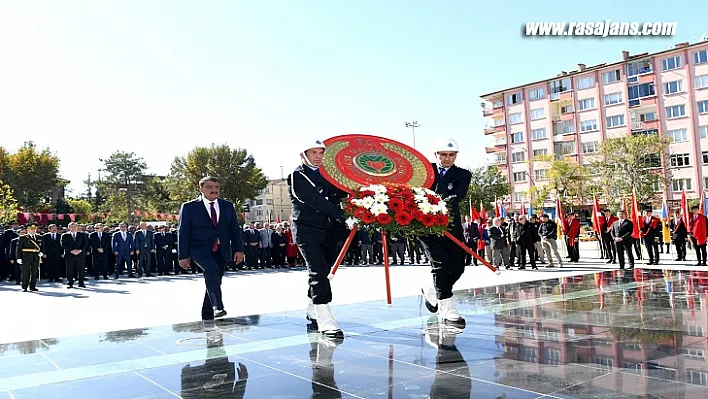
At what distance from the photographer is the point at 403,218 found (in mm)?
6000

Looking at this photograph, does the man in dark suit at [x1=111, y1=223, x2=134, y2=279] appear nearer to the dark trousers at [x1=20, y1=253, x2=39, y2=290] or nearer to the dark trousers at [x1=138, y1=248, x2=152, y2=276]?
the dark trousers at [x1=138, y1=248, x2=152, y2=276]

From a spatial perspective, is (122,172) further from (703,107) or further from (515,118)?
(703,107)

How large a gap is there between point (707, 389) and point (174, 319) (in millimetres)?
6675

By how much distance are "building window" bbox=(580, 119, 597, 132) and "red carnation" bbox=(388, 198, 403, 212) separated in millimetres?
63473

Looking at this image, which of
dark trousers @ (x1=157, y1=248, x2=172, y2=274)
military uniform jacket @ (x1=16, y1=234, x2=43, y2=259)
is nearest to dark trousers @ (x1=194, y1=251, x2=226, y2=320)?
military uniform jacket @ (x1=16, y1=234, x2=43, y2=259)

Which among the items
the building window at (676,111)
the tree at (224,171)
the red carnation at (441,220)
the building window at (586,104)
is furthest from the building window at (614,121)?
the red carnation at (441,220)

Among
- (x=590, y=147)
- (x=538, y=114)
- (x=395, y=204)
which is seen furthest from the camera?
(x=538, y=114)

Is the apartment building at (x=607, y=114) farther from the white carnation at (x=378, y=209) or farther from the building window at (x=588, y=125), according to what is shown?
the white carnation at (x=378, y=209)

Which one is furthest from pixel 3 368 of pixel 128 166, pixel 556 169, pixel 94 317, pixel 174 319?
pixel 128 166

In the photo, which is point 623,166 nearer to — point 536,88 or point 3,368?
point 536,88

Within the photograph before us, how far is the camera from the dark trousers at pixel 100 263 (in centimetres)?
1823

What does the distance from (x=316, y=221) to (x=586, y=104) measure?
64170 millimetres

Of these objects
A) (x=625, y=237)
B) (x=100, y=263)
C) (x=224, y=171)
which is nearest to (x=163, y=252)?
(x=100, y=263)

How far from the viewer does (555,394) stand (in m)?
3.82
